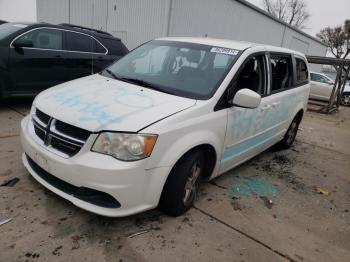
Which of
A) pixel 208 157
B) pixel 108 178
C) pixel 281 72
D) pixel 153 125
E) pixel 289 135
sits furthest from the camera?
pixel 289 135

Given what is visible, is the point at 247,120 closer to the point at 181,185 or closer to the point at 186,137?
the point at 186,137

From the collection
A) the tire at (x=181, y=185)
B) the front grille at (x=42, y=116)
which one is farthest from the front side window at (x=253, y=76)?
the front grille at (x=42, y=116)

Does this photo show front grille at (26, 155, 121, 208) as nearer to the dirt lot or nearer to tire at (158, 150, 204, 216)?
the dirt lot

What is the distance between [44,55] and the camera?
19.8ft

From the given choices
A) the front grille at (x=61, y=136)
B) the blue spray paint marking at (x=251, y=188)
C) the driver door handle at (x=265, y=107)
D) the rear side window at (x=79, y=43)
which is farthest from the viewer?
the rear side window at (x=79, y=43)

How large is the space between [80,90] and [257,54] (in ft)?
6.96

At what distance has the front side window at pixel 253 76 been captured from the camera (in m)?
3.55

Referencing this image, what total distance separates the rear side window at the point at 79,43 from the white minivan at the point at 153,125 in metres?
2.82

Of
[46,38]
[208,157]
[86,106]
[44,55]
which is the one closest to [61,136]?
[86,106]

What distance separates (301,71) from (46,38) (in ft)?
15.5

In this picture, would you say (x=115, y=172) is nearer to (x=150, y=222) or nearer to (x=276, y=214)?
(x=150, y=222)

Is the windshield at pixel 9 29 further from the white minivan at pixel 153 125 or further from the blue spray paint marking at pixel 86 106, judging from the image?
the blue spray paint marking at pixel 86 106

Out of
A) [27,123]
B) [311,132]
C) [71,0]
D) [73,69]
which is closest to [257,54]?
[27,123]

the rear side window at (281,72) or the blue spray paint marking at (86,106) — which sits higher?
the rear side window at (281,72)
